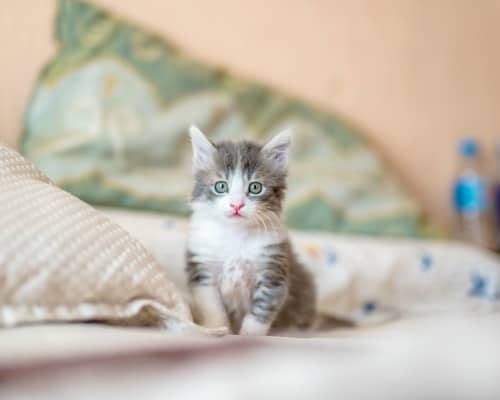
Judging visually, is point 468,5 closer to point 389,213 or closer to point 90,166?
point 389,213

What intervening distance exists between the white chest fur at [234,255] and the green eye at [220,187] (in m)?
0.06

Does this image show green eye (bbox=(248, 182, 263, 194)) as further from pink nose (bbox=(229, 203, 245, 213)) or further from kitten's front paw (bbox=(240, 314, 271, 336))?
kitten's front paw (bbox=(240, 314, 271, 336))

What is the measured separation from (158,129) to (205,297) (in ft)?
2.83

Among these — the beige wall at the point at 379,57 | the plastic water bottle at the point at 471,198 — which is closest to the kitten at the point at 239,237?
the beige wall at the point at 379,57

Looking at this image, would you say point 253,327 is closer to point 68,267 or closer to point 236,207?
point 236,207

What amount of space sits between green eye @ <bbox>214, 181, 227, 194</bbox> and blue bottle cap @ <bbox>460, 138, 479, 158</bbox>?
1609 millimetres

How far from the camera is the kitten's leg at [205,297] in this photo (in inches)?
35.6

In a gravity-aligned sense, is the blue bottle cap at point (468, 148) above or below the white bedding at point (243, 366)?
above

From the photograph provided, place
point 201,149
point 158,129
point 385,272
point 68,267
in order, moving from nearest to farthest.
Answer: point 68,267 < point 201,149 < point 385,272 < point 158,129

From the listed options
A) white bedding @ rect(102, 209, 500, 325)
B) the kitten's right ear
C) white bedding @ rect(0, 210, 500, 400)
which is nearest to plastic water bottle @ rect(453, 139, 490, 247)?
white bedding @ rect(102, 209, 500, 325)

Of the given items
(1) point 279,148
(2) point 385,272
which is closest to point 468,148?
(2) point 385,272

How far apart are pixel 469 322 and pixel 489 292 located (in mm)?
1225

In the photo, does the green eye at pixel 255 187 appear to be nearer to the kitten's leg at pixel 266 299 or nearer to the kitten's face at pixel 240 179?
the kitten's face at pixel 240 179

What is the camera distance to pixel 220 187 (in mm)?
983
